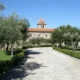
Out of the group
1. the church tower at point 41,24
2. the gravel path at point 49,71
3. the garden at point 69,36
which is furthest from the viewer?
the church tower at point 41,24

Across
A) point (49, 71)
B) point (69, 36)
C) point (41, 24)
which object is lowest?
point (49, 71)

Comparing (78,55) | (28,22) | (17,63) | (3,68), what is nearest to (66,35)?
(28,22)

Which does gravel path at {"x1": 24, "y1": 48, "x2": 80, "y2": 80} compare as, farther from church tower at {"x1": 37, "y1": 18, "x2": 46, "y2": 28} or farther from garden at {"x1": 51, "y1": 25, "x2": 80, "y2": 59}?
church tower at {"x1": 37, "y1": 18, "x2": 46, "y2": 28}

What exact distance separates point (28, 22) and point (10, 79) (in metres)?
32.1

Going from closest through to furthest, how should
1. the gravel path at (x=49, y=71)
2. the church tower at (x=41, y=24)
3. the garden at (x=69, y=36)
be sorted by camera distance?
1. the gravel path at (x=49, y=71)
2. the garden at (x=69, y=36)
3. the church tower at (x=41, y=24)

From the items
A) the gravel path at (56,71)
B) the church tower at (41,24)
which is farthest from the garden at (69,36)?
the church tower at (41,24)

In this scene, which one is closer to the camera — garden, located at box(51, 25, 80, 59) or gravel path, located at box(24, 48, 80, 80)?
gravel path, located at box(24, 48, 80, 80)

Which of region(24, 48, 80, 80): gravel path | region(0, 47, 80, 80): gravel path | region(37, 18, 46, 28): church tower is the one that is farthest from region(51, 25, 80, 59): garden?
region(37, 18, 46, 28): church tower

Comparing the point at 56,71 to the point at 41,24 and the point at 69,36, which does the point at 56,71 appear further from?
the point at 41,24

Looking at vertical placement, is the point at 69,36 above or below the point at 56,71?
above

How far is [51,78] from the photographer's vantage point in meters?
15.4

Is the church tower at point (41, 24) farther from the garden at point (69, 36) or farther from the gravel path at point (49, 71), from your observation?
the gravel path at point (49, 71)

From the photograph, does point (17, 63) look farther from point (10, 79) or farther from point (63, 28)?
point (63, 28)

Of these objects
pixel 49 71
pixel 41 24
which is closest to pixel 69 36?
pixel 49 71
